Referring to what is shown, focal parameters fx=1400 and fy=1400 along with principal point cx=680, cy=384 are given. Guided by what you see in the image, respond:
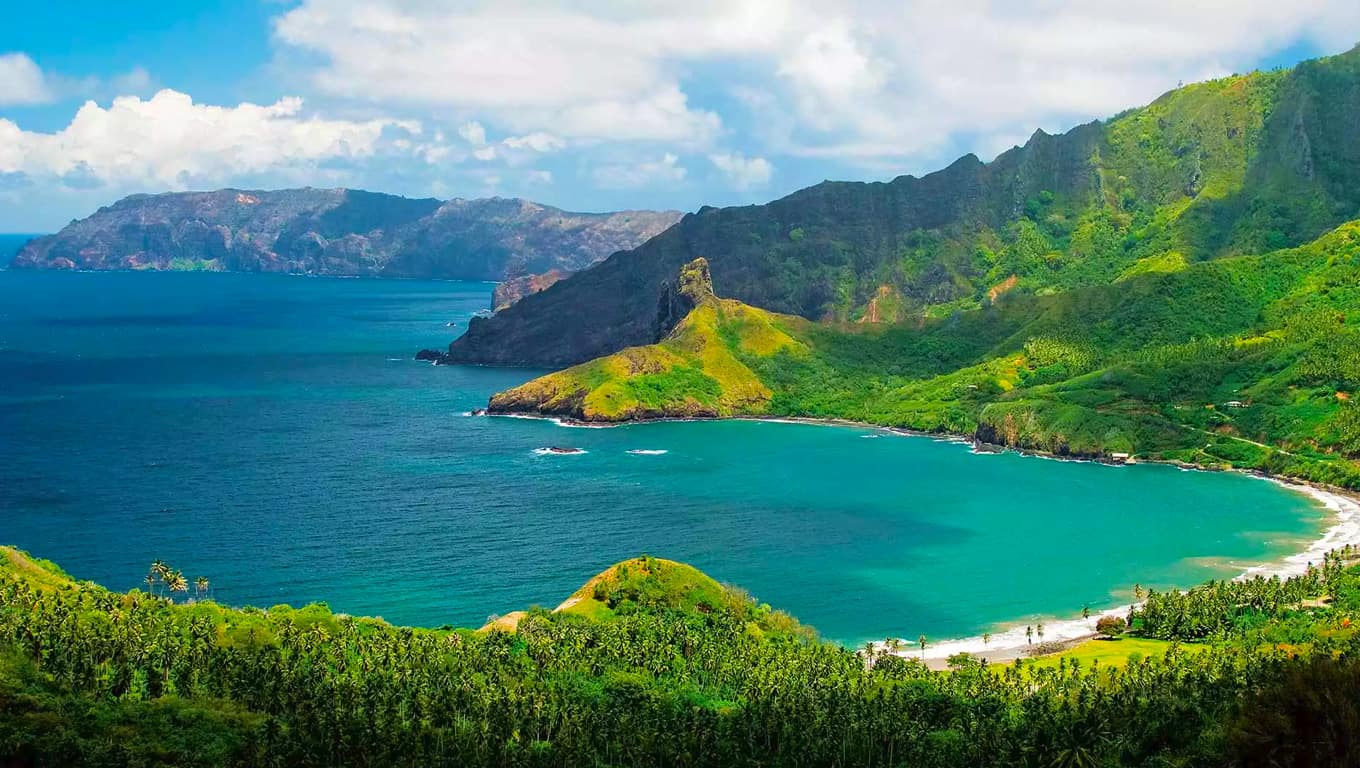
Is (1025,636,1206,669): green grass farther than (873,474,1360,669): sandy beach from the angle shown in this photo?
No

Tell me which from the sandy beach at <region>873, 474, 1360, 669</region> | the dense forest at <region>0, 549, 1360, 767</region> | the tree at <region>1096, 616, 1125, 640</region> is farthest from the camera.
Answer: the tree at <region>1096, 616, 1125, 640</region>

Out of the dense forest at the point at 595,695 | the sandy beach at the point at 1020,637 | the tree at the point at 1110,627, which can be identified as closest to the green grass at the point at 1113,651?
the dense forest at the point at 595,695

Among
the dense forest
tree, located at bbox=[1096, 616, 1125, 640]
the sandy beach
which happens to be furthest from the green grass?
the sandy beach

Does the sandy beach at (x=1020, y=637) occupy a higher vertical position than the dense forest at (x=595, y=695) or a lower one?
lower

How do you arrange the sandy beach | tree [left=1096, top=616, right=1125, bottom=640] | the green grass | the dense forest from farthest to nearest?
tree [left=1096, top=616, right=1125, bottom=640]
the sandy beach
the green grass
the dense forest

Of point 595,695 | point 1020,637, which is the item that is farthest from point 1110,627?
point 595,695

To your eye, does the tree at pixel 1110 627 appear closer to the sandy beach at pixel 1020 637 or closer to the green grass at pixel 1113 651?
the sandy beach at pixel 1020 637

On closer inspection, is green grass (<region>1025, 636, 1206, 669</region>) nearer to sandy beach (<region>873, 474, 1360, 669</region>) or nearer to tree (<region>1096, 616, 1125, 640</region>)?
tree (<region>1096, 616, 1125, 640</region>)
